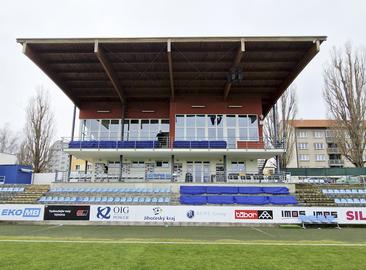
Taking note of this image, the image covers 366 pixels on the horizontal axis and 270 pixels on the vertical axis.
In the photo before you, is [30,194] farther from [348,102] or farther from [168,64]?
[348,102]

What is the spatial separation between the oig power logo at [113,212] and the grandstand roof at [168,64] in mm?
10045

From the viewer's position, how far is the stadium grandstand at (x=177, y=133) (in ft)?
50.6

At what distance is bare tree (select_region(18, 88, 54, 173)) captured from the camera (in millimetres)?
27062

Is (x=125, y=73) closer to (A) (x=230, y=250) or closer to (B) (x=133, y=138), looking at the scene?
(B) (x=133, y=138)

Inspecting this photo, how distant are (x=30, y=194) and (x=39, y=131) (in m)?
10.5

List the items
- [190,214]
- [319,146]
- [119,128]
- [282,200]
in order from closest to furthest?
1. [190,214]
2. [282,200]
3. [119,128]
4. [319,146]

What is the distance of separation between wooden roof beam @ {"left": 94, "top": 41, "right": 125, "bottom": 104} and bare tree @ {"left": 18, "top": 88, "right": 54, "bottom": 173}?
1056cm

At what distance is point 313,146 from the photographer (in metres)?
52.9

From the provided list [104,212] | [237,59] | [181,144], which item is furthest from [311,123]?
[104,212]

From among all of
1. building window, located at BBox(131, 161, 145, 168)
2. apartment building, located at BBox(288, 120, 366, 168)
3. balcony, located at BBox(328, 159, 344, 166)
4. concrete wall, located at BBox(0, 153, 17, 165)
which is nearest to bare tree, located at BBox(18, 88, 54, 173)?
concrete wall, located at BBox(0, 153, 17, 165)

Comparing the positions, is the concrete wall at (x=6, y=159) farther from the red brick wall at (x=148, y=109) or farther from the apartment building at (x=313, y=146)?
the apartment building at (x=313, y=146)

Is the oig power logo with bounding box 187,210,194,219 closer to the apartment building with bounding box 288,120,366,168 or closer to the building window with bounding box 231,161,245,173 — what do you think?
the building window with bounding box 231,161,245,173

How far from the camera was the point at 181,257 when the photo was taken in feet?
22.0

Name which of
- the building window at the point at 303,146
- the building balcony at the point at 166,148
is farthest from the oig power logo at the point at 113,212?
the building window at the point at 303,146
